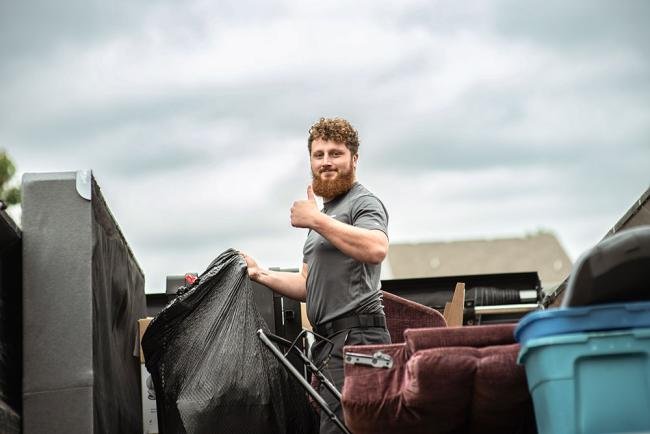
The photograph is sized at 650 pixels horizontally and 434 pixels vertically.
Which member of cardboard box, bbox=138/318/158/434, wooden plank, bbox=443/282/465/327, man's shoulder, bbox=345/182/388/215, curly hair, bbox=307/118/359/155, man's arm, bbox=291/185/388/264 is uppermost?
curly hair, bbox=307/118/359/155

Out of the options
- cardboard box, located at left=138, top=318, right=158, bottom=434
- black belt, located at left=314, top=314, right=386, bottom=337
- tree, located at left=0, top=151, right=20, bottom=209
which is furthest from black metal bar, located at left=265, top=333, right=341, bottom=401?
tree, located at left=0, top=151, right=20, bottom=209

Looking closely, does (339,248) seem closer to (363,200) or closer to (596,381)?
(363,200)

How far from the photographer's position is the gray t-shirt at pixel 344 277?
5.16 meters

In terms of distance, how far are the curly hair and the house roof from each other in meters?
33.9

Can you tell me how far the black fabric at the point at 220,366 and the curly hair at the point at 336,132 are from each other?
0.71m

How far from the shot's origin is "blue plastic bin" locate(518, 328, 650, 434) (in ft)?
11.7

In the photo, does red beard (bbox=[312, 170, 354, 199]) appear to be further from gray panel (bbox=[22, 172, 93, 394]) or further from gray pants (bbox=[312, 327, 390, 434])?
gray panel (bbox=[22, 172, 93, 394])

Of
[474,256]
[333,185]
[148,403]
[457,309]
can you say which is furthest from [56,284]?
[474,256]

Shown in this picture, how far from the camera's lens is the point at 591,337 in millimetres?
3598

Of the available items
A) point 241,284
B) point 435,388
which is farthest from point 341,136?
point 435,388

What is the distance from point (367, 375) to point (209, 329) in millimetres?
1367

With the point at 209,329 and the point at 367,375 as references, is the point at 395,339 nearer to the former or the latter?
the point at 209,329

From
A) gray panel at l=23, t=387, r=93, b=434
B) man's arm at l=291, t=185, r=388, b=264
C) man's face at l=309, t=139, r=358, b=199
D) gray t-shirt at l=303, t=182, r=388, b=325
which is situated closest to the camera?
gray panel at l=23, t=387, r=93, b=434

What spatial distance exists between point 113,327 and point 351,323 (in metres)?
1.17
